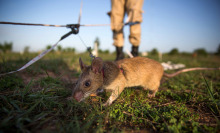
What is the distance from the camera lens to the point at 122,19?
537 cm

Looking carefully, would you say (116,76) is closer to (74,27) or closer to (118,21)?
(74,27)

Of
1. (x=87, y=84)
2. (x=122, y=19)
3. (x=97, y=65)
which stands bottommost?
(x=87, y=84)

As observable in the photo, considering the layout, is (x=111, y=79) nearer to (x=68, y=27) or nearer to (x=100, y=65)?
(x=100, y=65)

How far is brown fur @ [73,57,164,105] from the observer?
7.29ft

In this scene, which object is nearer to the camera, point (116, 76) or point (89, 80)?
point (89, 80)

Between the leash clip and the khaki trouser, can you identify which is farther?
the khaki trouser

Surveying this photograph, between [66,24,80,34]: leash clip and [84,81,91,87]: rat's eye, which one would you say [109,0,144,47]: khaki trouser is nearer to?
[66,24,80,34]: leash clip

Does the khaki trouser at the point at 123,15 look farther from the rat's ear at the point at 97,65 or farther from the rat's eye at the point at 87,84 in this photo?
the rat's eye at the point at 87,84

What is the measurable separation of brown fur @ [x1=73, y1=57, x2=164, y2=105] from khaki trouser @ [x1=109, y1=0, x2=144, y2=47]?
2.09 m

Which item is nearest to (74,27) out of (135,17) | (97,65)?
(97,65)

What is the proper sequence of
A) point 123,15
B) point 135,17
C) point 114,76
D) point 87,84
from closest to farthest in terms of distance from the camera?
point 87,84 → point 114,76 → point 135,17 → point 123,15

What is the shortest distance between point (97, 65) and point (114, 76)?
1.73ft

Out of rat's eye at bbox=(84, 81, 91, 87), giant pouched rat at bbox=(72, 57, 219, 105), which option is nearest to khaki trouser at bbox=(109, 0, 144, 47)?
giant pouched rat at bbox=(72, 57, 219, 105)

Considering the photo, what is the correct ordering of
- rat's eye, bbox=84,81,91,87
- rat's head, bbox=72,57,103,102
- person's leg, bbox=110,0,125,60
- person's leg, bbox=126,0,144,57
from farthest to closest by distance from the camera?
person's leg, bbox=110,0,125,60 < person's leg, bbox=126,0,144,57 < rat's eye, bbox=84,81,91,87 < rat's head, bbox=72,57,103,102
